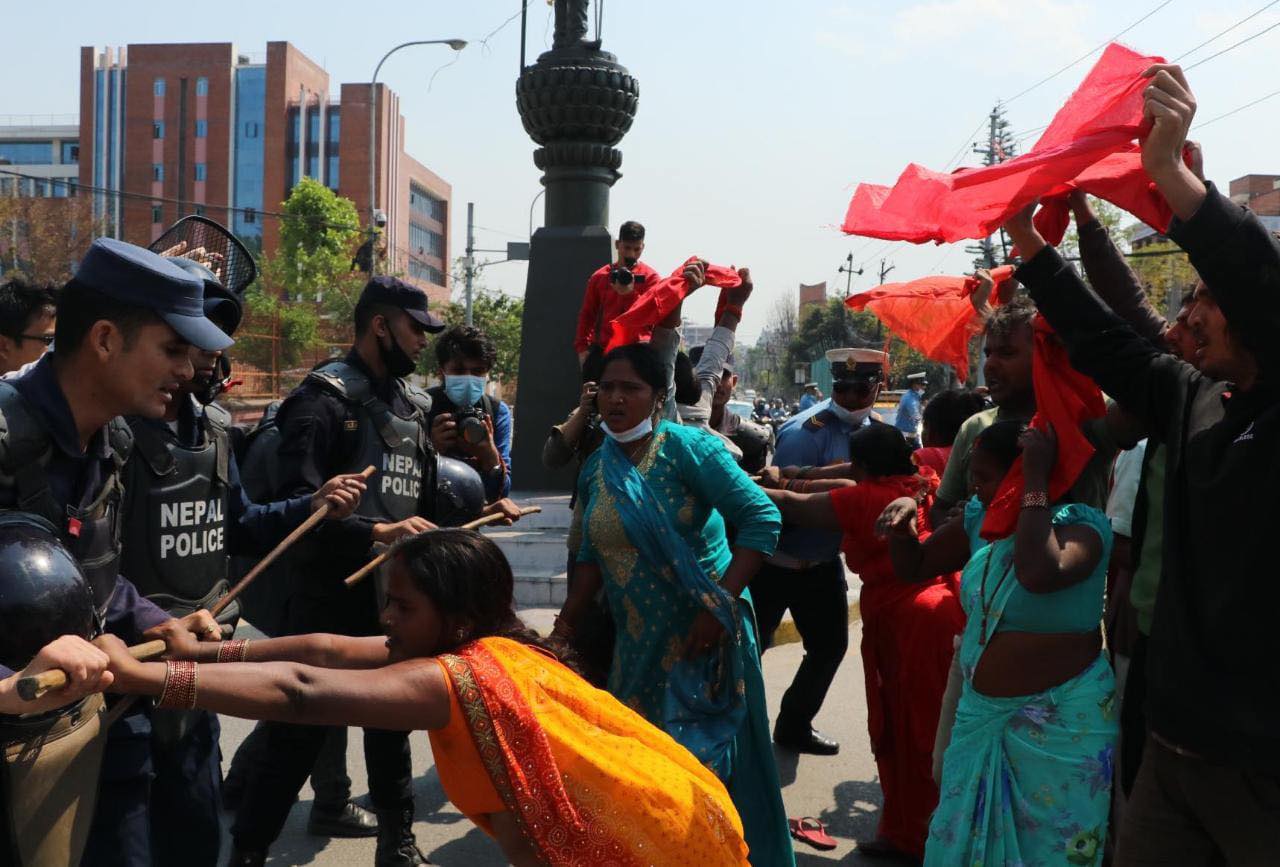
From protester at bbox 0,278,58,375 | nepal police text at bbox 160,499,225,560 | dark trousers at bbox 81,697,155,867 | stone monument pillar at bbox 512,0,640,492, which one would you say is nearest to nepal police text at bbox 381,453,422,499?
nepal police text at bbox 160,499,225,560

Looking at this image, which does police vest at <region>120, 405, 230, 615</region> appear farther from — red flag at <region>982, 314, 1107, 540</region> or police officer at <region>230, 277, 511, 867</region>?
red flag at <region>982, 314, 1107, 540</region>

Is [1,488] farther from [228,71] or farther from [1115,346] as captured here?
[228,71]

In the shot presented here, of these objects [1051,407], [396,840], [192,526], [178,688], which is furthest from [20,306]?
[1051,407]

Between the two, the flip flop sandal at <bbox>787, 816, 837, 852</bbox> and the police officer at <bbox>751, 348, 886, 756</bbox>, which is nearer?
the flip flop sandal at <bbox>787, 816, 837, 852</bbox>

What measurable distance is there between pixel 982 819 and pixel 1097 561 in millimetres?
780

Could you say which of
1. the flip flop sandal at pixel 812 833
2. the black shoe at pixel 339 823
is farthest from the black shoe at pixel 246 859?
the flip flop sandal at pixel 812 833

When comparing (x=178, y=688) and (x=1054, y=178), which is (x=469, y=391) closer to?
(x=1054, y=178)

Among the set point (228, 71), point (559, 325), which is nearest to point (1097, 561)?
point (559, 325)

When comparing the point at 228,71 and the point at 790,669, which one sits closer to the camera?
the point at 790,669

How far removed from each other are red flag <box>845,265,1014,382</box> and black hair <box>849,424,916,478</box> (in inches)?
15.6

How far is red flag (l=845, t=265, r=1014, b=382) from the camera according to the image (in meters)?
4.87

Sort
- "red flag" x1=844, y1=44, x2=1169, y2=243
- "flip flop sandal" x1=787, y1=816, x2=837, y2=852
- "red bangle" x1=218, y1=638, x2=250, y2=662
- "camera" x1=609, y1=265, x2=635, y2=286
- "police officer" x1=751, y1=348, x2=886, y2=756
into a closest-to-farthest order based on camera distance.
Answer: "red bangle" x1=218, y1=638, x2=250, y2=662 → "red flag" x1=844, y1=44, x2=1169, y2=243 → "flip flop sandal" x1=787, y1=816, x2=837, y2=852 → "police officer" x1=751, y1=348, x2=886, y2=756 → "camera" x1=609, y1=265, x2=635, y2=286

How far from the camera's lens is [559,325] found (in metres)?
10.5

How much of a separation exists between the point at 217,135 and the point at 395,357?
83.3 meters
